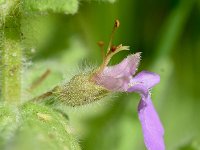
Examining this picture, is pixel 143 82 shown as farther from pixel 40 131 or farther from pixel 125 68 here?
pixel 40 131

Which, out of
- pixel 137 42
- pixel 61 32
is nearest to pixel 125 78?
pixel 137 42

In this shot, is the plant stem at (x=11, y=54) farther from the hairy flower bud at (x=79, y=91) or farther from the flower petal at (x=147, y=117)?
the flower petal at (x=147, y=117)

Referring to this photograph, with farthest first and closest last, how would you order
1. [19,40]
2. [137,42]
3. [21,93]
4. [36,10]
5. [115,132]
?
[137,42], [115,132], [21,93], [19,40], [36,10]

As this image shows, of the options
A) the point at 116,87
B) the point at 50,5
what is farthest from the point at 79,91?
the point at 50,5

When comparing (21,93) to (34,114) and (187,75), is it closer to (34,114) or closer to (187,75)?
(34,114)

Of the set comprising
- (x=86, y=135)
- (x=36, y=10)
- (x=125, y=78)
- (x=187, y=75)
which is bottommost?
(x=86, y=135)

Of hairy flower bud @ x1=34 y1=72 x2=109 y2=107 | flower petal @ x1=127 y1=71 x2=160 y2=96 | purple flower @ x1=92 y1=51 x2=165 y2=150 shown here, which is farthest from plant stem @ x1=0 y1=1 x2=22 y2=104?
flower petal @ x1=127 y1=71 x2=160 y2=96

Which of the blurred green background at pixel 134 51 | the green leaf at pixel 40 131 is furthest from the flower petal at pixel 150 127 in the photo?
the blurred green background at pixel 134 51
